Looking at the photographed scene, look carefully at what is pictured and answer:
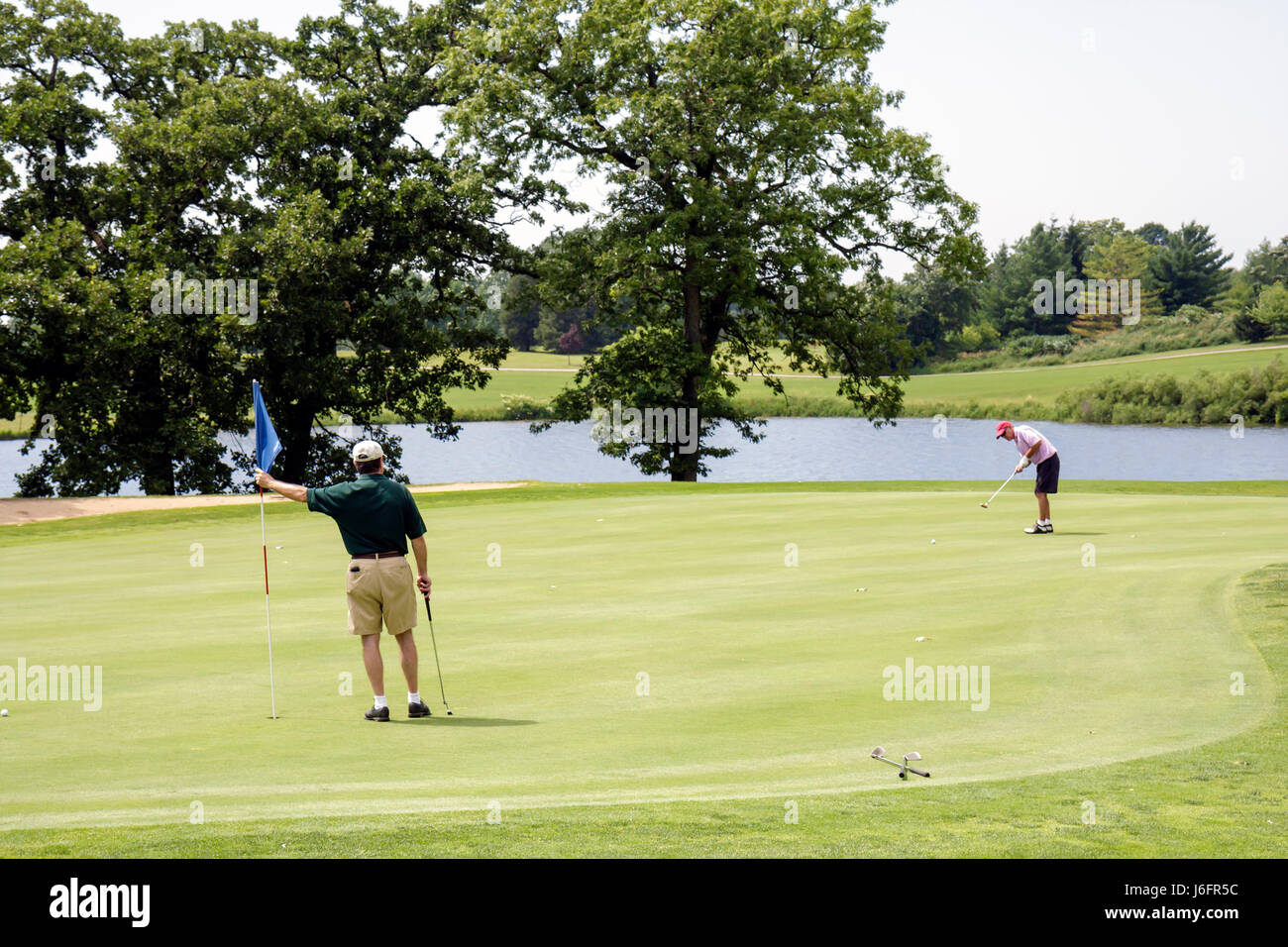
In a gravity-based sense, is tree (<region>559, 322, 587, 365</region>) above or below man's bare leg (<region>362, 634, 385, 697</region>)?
above

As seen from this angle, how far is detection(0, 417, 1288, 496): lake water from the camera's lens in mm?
62906

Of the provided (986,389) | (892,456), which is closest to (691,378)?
(892,456)

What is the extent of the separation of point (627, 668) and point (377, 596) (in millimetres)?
→ 2155

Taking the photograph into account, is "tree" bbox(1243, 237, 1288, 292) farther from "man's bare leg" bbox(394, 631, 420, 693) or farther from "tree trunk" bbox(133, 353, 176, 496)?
"man's bare leg" bbox(394, 631, 420, 693)

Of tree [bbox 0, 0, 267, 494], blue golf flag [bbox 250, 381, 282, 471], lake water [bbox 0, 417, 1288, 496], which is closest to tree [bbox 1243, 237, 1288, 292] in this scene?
lake water [bbox 0, 417, 1288, 496]

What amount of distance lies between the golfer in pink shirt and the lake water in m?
Answer: 39.4

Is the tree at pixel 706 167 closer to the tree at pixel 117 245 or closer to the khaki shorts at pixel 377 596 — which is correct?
the tree at pixel 117 245

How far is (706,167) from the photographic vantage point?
4544 cm

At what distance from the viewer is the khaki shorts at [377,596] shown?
9742mm

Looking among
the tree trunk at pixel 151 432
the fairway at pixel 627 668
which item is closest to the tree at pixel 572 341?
the tree trunk at pixel 151 432

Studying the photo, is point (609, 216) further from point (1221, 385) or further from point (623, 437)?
point (1221, 385)

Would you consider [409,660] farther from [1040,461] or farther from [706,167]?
[706,167]
